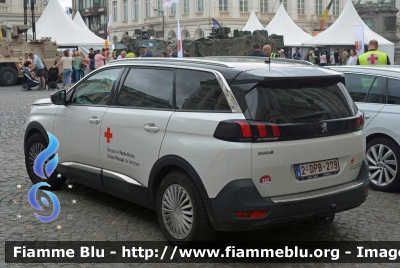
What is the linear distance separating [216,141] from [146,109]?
111 centimetres

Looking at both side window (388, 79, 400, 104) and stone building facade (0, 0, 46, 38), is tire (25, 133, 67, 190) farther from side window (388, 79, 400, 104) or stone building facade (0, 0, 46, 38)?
stone building facade (0, 0, 46, 38)

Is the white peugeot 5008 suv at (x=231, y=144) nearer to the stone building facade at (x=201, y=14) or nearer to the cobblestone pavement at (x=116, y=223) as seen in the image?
the cobblestone pavement at (x=116, y=223)

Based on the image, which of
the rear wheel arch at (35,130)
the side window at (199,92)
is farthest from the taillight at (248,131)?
the rear wheel arch at (35,130)

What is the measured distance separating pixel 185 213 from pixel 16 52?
27.3 metres

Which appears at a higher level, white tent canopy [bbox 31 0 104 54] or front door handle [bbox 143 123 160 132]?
white tent canopy [bbox 31 0 104 54]

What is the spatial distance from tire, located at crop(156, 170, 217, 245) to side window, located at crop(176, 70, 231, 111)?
0.59 meters

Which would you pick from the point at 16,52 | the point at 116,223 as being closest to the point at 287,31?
the point at 16,52

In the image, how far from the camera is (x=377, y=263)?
17.1 feet

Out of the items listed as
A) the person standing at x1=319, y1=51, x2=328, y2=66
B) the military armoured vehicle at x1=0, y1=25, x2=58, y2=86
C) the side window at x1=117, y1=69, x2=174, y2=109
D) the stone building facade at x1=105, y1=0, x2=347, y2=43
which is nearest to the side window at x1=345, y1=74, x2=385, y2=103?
the side window at x1=117, y1=69, x2=174, y2=109

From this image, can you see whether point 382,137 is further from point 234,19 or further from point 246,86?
point 234,19

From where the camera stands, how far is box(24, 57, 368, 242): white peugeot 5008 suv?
4.93 meters

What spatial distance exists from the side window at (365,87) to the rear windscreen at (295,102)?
2.75 metres

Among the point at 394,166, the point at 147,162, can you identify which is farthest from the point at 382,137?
the point at 147,162

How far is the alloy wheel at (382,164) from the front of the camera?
7.84m
